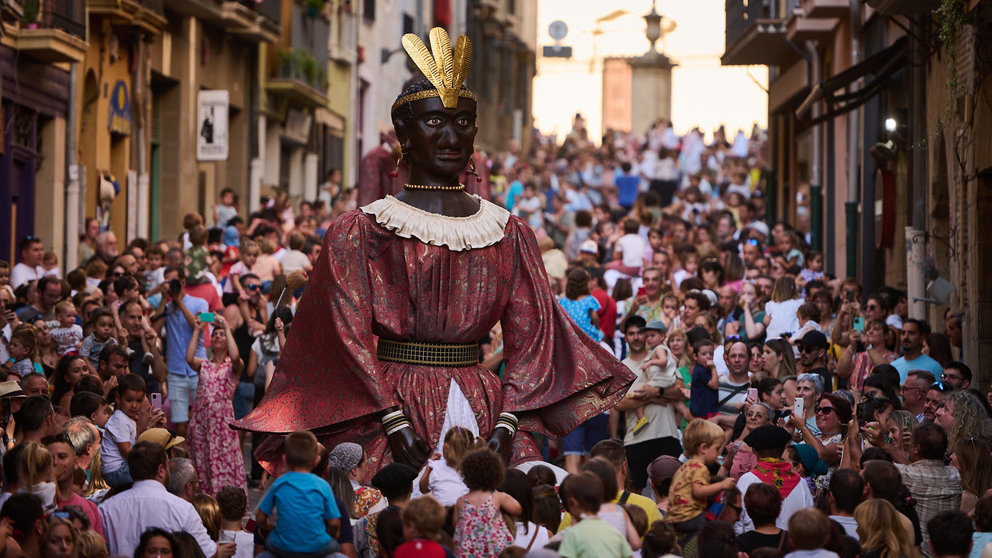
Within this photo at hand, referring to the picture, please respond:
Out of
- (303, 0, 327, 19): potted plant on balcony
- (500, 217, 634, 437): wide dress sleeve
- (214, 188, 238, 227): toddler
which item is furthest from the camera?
(303, 0, 327, 19): potted plant on balcony

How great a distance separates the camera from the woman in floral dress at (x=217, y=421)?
12.7 meters

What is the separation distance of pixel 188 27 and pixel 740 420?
17.2 m

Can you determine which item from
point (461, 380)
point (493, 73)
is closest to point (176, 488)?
point (461, 380)

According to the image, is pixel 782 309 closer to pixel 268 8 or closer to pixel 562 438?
pixel 562 438

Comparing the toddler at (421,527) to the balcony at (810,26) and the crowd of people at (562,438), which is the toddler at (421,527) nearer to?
the crowd of people at (562,438)

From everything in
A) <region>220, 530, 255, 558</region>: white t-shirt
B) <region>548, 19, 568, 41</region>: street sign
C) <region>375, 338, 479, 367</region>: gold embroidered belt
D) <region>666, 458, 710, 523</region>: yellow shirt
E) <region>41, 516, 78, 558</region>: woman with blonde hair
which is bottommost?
<region>220, 530, 255, 558</region>: white t-shirt

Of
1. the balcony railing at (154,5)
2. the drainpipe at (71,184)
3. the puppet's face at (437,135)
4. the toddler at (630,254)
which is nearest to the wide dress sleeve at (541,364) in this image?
the puppet's face at (437,135)

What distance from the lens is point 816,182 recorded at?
2489 centimetres

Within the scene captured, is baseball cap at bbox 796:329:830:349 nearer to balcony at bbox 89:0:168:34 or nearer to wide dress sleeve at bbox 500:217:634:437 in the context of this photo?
wide dress sleeve at bbox 500:217:634:437

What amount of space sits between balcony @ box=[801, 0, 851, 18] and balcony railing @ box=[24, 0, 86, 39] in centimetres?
806

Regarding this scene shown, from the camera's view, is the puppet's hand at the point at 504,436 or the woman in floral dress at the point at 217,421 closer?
the puppet's hand at the point at 504,436

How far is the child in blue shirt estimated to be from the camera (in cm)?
713

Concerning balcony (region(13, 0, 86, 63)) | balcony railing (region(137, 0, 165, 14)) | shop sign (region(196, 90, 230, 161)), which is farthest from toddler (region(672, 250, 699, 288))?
shop sign (region(196, 90, 230, 161))

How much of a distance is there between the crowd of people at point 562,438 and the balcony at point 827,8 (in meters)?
2.68
